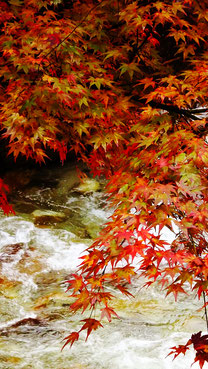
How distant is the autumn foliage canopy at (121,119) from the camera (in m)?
2.45

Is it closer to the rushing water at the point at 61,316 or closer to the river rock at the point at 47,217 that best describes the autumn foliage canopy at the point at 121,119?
the rushing water at the point at 61,316

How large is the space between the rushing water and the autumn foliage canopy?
4.29 ft

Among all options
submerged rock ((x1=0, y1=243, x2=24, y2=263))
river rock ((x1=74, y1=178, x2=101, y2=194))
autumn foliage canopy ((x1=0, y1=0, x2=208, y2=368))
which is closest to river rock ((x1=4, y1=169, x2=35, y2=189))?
river rock ((x1=74, y1=178, x2=101, y2=194))

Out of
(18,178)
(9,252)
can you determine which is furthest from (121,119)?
(18,178)

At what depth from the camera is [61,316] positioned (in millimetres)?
4801

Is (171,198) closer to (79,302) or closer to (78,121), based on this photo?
(79,302)

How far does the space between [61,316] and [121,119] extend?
268cm

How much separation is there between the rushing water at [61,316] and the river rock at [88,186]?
166 centimetres

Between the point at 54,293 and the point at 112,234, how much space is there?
315 cm

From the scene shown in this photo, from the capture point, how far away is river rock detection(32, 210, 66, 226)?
24.7 ft

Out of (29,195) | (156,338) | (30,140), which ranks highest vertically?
(30,140)

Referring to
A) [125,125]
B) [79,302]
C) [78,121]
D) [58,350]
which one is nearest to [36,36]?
[78,121]

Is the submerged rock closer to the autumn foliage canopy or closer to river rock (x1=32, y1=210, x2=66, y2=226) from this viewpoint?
river rock (x1=32, y1=210, x2=66, y2=226)

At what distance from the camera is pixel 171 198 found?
96.4 inches
